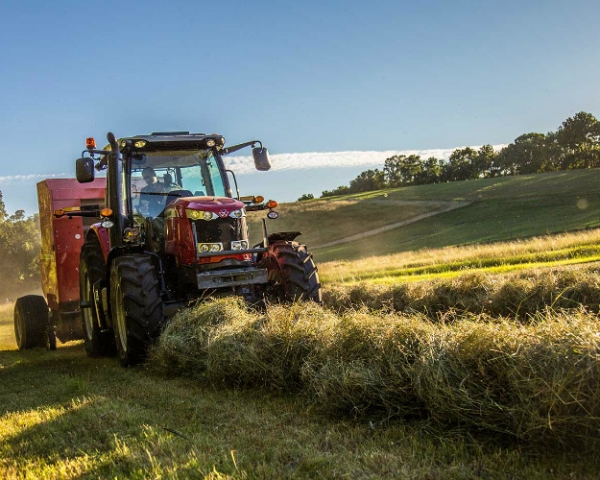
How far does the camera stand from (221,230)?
759 cm

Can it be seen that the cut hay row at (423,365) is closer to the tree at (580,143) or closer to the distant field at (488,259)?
the distant field at (488,259)

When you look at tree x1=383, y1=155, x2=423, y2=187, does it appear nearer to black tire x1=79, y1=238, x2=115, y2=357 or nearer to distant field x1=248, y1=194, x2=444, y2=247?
distant field x1=248, y1=194, x2=444, y2=247

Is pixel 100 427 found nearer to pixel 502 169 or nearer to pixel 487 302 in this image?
pixel 487 302

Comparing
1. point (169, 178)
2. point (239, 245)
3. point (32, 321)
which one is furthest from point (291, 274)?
point (32, 321)

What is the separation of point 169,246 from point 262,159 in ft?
5.45

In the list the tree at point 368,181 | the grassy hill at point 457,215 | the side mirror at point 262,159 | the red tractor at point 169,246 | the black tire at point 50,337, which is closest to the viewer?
the red tractor at point 169,246

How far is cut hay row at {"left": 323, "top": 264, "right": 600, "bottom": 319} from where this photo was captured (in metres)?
8.57

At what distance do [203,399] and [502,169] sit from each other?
7866 cm

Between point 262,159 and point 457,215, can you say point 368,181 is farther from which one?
point 262,159

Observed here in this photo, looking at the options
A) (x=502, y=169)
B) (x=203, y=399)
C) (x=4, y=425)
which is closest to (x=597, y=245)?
(x=203, y=399)

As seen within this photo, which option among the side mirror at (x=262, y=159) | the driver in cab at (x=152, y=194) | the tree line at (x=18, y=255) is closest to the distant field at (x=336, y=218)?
the tree line at (x=18, y=255)

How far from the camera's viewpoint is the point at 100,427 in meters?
4.46

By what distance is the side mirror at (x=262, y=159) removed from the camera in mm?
8109

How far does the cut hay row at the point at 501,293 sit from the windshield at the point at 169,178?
8.93 ft
